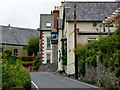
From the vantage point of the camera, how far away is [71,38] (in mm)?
29625

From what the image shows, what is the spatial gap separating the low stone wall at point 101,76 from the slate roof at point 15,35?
5262 centimetres

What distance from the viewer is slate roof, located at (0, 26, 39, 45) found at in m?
71.9

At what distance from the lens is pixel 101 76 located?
1656cm

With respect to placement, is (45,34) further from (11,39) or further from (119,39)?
(119,39)

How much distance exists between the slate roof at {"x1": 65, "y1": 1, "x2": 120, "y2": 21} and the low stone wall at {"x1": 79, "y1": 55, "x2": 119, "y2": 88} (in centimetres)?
1070

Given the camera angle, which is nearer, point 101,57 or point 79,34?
point 101,57

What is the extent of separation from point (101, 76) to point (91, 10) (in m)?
16.2

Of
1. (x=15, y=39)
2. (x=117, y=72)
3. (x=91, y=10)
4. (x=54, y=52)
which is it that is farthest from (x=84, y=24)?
(x=15, y=39)

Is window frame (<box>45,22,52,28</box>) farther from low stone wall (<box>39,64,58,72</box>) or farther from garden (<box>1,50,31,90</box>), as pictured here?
garden (<box>1,50,31,90</box>)

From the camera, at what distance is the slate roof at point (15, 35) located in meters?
71.9

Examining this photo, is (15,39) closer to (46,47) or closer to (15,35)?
(15,35)

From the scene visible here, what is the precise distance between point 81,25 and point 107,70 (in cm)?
1570

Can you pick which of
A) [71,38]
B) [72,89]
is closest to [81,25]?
[71,38]

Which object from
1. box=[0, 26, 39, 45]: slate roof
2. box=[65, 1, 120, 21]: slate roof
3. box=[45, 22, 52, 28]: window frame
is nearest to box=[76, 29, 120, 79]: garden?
box=[65, 1, 120, 21]: slate roof
